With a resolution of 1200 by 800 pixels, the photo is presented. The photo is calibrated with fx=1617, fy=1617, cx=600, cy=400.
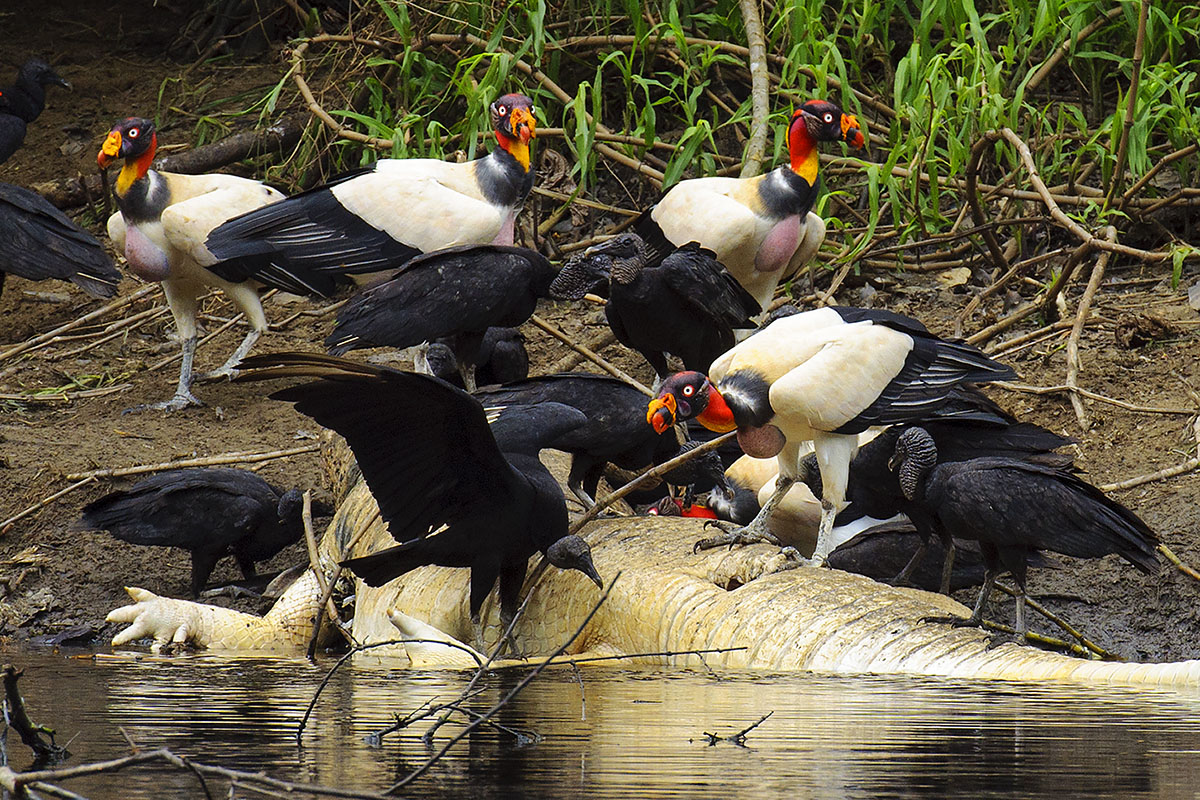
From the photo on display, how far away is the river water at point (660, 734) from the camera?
A: 8.79 feet

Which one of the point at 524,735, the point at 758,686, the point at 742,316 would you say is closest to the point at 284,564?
the point at 742,316

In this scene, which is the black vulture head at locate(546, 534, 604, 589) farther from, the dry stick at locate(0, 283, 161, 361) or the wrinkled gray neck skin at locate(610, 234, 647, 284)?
the dry stick at locate(0, 283, 161, 361)

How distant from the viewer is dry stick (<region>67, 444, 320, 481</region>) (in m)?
6.66

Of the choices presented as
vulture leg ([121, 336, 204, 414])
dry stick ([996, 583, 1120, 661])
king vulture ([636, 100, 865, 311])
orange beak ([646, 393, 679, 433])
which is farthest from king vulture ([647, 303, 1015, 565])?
vulture leg ([121, 336, 204, 414])

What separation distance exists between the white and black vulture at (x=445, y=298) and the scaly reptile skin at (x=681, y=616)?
61cm

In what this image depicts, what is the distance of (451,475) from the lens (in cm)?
469

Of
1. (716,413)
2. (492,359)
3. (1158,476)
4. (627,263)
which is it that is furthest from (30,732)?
(492,359)

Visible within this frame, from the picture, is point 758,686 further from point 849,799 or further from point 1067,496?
point 849,799

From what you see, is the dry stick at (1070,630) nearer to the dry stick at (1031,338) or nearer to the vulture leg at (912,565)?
the vulture leg at (912,565)

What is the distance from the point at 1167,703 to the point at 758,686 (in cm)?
98

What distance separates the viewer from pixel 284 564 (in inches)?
265

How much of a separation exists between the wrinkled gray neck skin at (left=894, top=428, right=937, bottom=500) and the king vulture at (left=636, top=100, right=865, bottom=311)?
1.91 metres

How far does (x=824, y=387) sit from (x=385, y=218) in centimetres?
249

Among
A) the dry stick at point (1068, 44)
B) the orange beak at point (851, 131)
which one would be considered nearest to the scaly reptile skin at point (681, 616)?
the orange beak at point (851, 131)
